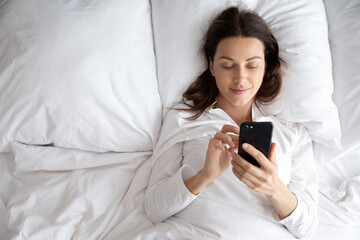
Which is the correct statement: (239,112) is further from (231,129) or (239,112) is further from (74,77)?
(74,77)

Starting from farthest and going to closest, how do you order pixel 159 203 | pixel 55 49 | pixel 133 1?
pixel 133 1 < pixel 55 49 < pixel 159 203

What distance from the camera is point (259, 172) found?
99 cm

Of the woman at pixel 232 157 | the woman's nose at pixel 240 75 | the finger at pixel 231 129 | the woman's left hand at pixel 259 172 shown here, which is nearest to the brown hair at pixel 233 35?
the woman at pixel 232 157

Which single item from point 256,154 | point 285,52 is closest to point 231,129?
point 256,154

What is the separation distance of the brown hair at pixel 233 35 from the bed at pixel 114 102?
0.04 meters

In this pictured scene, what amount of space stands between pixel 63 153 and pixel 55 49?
1.38ft

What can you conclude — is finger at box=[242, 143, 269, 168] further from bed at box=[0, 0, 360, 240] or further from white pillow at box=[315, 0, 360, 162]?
white pillow at box=[315, 0, 360, 162]

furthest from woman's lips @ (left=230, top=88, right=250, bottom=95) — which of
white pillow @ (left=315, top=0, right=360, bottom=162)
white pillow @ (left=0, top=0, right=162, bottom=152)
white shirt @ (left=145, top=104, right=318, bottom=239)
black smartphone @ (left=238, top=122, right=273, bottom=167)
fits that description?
white pillow @ (left=315, top=0, right=360, bottom=162)

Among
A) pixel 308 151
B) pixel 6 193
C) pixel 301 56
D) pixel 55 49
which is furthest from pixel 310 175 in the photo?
pixel 6 193

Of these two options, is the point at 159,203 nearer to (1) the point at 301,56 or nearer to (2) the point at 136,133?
(2) the point at 136,133

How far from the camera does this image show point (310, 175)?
1250mm

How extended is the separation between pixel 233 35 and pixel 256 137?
451 mm

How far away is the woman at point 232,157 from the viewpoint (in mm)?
1081

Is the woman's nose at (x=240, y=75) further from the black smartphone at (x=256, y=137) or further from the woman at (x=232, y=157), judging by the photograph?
the black smartphone at (x=256, y=137)
